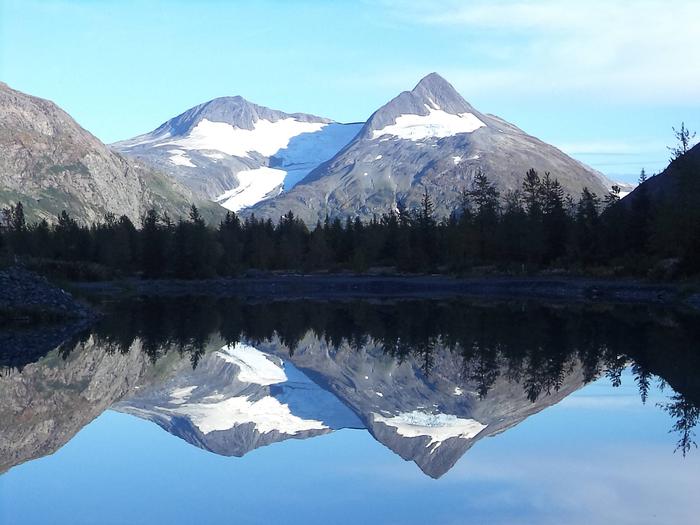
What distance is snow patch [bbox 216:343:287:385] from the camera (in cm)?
2695

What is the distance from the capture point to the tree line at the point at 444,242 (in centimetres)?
7144

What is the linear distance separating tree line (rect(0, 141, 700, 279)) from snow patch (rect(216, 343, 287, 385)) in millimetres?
41289

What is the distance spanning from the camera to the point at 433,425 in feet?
60.0

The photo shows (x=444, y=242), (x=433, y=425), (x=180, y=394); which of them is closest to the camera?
(x=433, y=425)

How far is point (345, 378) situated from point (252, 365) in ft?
15.2

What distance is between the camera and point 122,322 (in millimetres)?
44500

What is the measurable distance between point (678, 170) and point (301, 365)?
167ft

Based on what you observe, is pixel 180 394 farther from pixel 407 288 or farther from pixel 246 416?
pixel 407 288

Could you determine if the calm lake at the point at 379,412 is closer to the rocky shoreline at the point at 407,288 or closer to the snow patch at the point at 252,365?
the snow patch at the point at 252,365

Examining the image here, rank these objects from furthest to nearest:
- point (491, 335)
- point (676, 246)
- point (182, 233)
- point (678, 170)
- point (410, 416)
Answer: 1. point (182, 233)
2. point (678, 170)
3. point (676, 246)
4. point (491, 335)
5. point (410, 416)

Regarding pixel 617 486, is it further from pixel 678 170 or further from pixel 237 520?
pixel 678 170

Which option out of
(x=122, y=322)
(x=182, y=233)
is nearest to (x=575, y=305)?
(x=122, y=322)

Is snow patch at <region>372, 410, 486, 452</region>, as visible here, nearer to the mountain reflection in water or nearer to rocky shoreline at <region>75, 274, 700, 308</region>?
the mountain reflection in water

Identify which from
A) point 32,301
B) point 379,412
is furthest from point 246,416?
point 32,301
